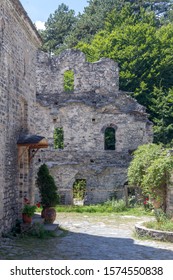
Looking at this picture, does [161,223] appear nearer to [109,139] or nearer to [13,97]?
[13,97]

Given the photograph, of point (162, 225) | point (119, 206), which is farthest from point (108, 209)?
point (162, 225)

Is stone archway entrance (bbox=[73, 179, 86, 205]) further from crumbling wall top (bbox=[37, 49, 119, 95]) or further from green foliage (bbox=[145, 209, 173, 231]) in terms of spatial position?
green foliage (bbox=[145, 209, 173, 231])

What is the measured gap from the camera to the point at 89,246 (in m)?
10.0

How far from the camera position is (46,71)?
23922 millimetres

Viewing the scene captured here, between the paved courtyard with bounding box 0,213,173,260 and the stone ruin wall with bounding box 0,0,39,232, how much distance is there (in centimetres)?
123

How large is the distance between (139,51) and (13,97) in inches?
829

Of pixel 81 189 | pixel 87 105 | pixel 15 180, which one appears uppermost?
pixel 87 105

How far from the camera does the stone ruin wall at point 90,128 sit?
21.7 metres

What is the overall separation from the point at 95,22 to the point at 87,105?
1947cm

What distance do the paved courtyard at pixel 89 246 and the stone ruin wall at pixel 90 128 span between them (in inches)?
322

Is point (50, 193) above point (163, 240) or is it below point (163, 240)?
above

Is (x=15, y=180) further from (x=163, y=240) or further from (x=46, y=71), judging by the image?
(x=46, y=71)

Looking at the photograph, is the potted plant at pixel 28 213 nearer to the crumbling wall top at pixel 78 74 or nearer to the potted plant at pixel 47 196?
the potted plant at pixel 47 196
